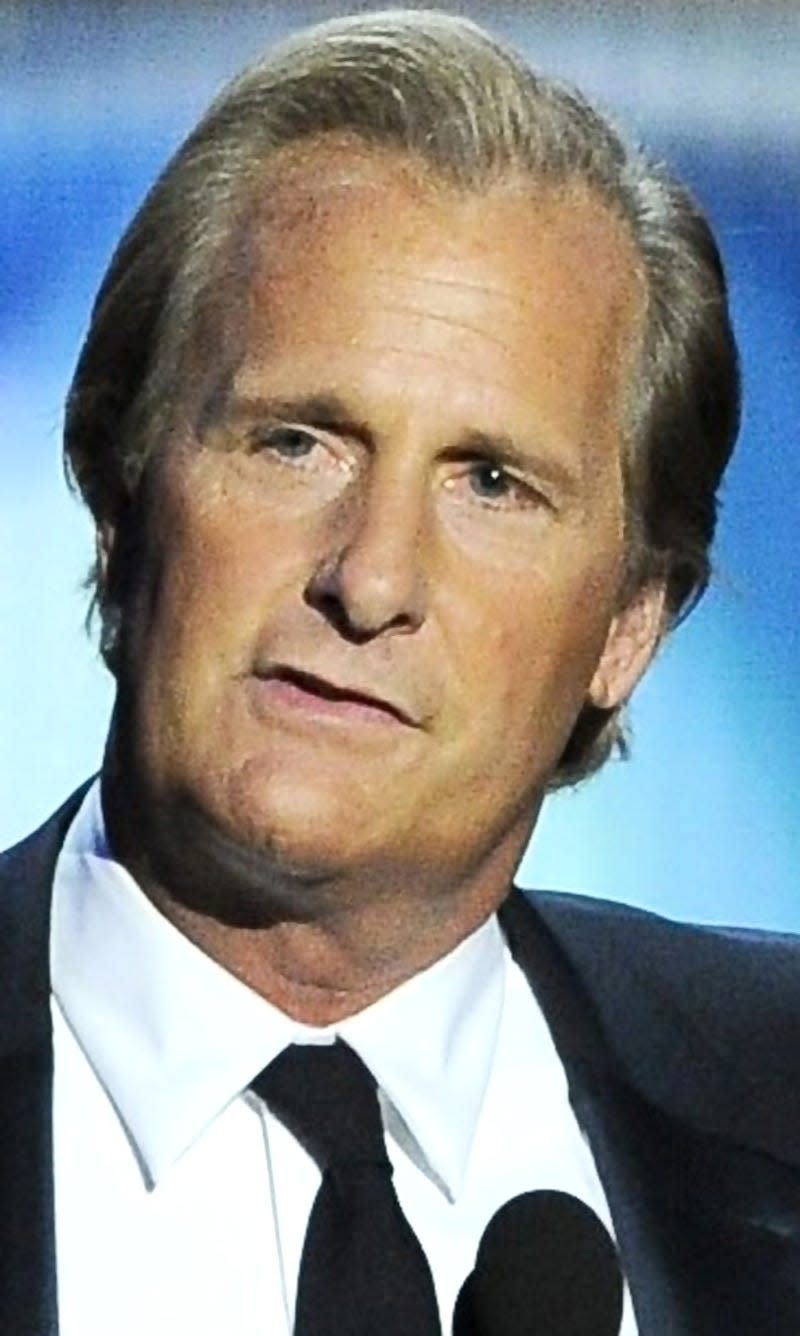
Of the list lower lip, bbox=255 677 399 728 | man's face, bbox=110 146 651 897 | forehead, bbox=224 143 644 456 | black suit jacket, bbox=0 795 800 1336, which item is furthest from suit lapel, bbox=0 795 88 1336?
forehead, bbox=224 143 644 456

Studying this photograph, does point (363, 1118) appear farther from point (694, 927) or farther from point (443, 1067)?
point (694, 927)

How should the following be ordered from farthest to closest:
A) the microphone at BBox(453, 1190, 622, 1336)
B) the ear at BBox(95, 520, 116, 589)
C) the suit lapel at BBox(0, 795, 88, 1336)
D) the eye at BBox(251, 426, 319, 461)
→ the ear at BBox(95, 520, 116, 589)
the eye at BBox(251, 426, 319, 461)
the suit lapel at BBox(0, 795, 88, 1336)
the microphone at BBox(453, 1190, 622, 1336)

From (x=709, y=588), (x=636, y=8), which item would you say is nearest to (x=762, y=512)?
(x=709, y=588)

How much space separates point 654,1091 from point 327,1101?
0.30 m

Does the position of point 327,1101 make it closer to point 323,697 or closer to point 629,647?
point 323,697

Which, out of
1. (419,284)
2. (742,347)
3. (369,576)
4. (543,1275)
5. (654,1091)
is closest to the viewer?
(543,1275)

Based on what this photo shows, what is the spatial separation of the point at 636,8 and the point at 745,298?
247 mm

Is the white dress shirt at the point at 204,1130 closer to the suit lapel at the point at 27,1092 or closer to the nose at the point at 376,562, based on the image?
the suit lapel at the point at 27,1092

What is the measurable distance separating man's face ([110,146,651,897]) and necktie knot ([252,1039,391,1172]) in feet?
0.43

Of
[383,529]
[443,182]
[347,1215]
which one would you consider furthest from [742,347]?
[347,1215]

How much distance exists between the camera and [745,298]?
6.39 feet

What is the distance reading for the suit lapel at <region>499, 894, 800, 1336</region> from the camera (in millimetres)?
1700

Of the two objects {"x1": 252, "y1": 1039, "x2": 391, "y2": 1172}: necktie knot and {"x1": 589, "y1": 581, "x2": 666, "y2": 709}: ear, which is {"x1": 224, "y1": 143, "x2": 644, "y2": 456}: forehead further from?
{"x1": 252, "y1": 1039, "x2": 391, "y2": 1172}: necktie knot

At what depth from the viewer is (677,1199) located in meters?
1.75
